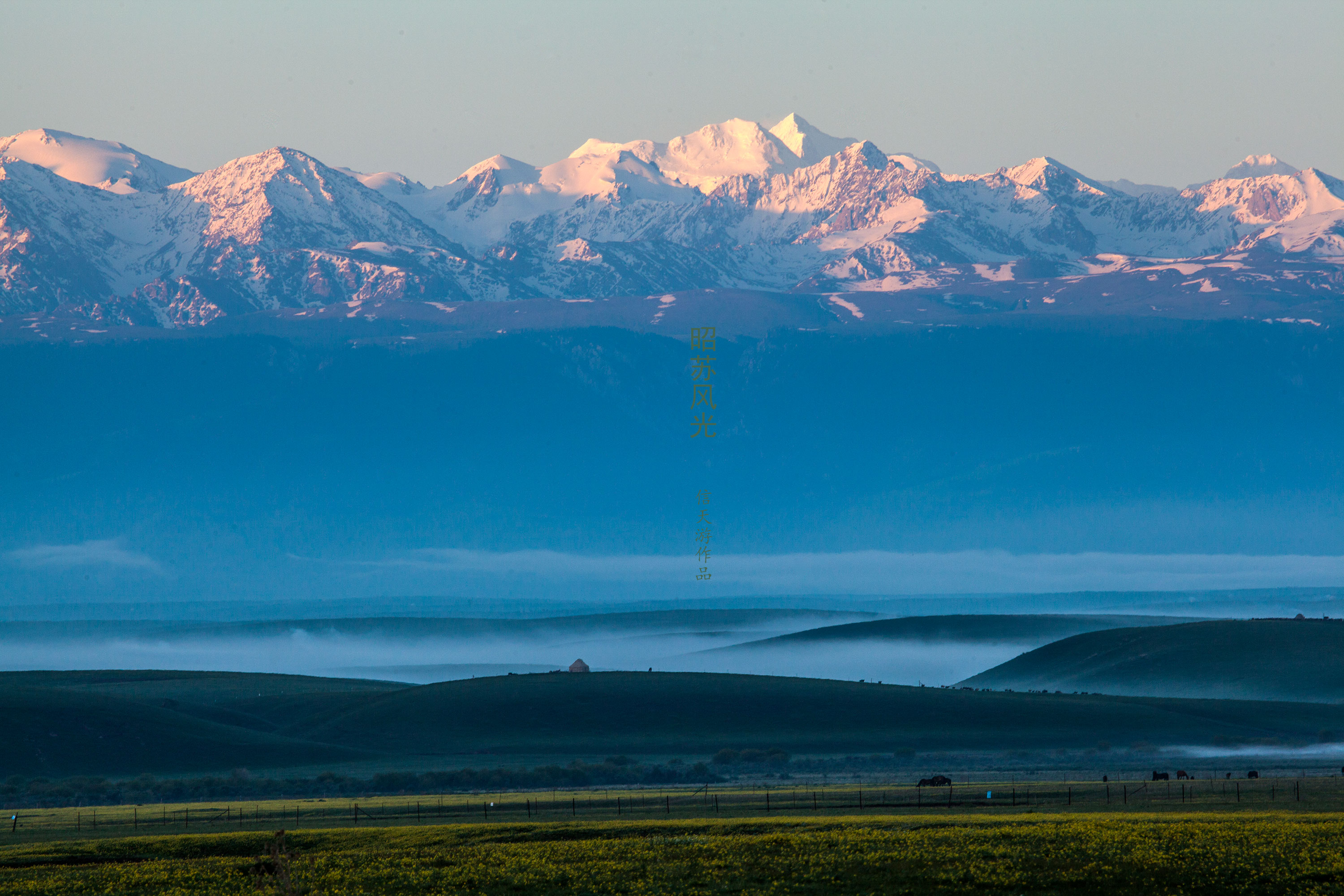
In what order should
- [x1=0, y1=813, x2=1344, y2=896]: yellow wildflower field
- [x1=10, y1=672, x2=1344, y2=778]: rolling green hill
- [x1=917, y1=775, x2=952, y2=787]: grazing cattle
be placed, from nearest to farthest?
[x1=0, y1=813, x2=1344, y2=896]: yellow wildflower field, [x1=917, y1=775, x2=952, y2=787]: grazing cattle, [x1=10, y1=672, x2=1344, y2=778]: rolling green hill

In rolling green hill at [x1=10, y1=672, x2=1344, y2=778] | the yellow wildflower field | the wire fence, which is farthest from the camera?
rolling green hill at [x1=10, y1=672, x2=1344, y2=778]

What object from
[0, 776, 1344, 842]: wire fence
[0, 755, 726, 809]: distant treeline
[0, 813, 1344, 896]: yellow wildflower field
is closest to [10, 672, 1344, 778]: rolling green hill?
[0, 755, 726, 809]: distant treeline

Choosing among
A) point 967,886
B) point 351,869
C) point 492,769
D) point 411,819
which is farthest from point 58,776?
point 967,886

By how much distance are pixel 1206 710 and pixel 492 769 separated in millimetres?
88089

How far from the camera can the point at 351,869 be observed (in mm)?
71938

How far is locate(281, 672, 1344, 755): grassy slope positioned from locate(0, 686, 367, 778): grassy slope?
37.1 feet

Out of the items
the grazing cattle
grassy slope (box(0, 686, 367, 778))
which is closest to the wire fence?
the grazing cattle

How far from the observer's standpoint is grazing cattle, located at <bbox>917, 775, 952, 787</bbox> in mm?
108500

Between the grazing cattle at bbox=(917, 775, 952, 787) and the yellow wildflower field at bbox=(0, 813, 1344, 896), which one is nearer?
the yellow wildflower field at bbox=(0, 813, 1344, 896)

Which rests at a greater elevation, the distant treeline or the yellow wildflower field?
the yellow wildflower field

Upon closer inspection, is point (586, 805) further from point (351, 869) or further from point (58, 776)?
point (58, 776)

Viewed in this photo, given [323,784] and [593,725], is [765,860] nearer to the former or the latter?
[323,784]

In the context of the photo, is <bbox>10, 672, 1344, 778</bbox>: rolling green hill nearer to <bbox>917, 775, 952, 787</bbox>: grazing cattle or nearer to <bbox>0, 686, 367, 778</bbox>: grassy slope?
<bbox>0, 686, 367, 778</bbox>: grassy slope

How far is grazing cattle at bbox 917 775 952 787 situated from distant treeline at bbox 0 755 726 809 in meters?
27.7
